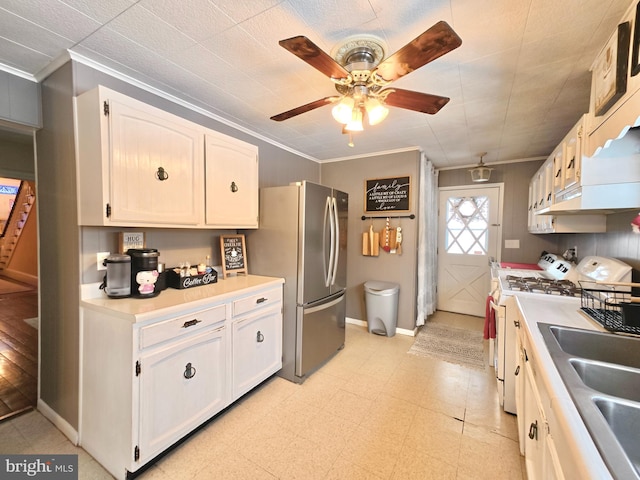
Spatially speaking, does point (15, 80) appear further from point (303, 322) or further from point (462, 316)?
point (462, 316)

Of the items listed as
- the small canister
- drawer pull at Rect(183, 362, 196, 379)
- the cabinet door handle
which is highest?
the cabinet door handle

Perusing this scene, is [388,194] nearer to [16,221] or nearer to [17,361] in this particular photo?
[17,361]

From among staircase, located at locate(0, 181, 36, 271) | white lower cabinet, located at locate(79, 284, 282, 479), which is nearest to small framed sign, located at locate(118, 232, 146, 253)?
white lower cabinet, located at locate(79, 284, 282, 479)

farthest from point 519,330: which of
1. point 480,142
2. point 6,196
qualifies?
point 6,196

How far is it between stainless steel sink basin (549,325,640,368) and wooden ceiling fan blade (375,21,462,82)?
53.3 inches

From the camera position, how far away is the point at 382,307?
10.9 ft

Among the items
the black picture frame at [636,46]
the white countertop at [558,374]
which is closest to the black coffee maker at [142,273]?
the white countertop at [558,374]

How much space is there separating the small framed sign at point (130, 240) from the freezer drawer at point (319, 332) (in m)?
1.31

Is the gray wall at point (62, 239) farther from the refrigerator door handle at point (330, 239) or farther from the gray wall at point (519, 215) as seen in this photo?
the gray wall at point (519, 215)

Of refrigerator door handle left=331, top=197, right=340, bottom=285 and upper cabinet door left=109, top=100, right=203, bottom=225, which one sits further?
refrigerator door handle left=331, top=197, right=340, bottom=285

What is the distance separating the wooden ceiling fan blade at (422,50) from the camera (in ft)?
3.27

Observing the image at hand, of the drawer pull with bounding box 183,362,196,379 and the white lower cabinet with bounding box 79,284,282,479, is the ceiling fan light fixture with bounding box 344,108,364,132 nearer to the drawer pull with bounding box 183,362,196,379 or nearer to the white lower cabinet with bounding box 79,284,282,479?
the white lower cabinet with bounding box 79,284,282,479

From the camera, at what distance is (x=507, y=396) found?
1967 mm

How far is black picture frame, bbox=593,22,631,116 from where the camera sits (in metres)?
1.11
